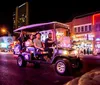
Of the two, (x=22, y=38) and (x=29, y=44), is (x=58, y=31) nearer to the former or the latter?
(x=29, y=44)

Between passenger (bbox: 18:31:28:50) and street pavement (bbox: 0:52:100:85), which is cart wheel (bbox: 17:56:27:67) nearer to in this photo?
passenger (bbox: 18:31:28:50)

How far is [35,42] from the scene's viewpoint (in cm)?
1114

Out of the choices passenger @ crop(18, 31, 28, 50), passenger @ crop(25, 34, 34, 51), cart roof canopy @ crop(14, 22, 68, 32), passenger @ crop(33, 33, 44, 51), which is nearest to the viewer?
cart roof canopy @ crop(14, 22, 68, 32)

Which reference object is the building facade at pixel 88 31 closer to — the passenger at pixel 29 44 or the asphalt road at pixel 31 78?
the passenger at pixel 29 44

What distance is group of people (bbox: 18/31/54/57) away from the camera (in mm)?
10466

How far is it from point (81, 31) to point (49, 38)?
29.3m

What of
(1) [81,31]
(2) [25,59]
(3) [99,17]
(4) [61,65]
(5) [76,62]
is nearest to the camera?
(4) [61,65]

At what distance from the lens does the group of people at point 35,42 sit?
34.3 feet

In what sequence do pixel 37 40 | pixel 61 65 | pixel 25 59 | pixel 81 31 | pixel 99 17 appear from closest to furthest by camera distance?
pixel 61 65 → pixel 37 40 → pixel 25 59 → pixel 99 17 → pixel 81 31

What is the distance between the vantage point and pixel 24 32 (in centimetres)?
1257

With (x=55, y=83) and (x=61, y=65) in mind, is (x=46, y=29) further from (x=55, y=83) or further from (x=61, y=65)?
(x=55, y=83)

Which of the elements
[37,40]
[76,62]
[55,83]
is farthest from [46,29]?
[55,83]

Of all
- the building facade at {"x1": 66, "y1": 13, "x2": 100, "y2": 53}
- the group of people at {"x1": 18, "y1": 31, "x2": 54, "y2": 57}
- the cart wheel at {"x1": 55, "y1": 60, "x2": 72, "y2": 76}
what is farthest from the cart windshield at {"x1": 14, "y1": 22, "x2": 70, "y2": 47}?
the building facade at {"x1": 66, "y1": 13, "x2": 100, "y2": 53}

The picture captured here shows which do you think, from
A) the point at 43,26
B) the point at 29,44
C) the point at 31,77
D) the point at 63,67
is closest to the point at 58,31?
the point at 43,26
